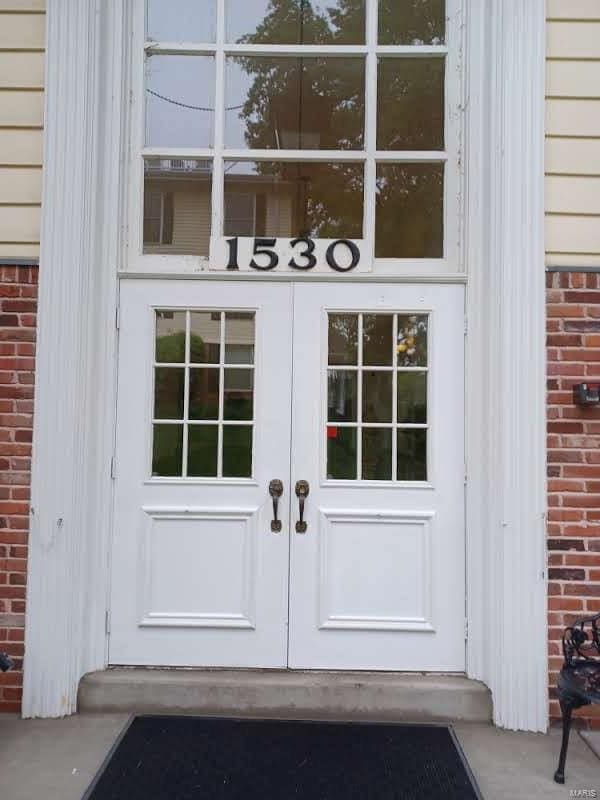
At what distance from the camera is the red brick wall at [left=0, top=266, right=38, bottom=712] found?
2.95 metres

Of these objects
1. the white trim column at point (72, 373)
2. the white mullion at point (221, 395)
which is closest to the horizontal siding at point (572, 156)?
the white mullion at point (221, 395)

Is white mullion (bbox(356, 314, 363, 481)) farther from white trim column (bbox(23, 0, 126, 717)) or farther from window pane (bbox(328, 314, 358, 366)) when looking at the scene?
white trim column (bbox(23, 0, 126, 717))

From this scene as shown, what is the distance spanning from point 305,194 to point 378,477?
1.59 metres

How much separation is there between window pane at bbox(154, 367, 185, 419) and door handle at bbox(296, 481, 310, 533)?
744 mm

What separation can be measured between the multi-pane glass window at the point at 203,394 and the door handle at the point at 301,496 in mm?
276

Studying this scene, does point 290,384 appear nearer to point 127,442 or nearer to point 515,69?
point 127,442

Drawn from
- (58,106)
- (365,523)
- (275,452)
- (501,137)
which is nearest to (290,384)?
(275,452)

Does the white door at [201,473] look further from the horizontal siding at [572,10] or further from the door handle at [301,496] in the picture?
the horizontal siding at [572,10]

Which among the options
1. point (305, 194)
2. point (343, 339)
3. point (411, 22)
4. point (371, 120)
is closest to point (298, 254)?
point (305, 194)

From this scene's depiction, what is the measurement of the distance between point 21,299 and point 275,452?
1.50 metres

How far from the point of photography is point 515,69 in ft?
9.79

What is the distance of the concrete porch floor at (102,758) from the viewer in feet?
7.87

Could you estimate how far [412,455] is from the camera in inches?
125

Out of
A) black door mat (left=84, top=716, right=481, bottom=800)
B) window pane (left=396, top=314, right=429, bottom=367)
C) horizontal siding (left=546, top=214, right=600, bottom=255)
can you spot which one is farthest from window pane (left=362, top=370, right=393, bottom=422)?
black door mat (left=84, top=716, right=481, bottom=800)
